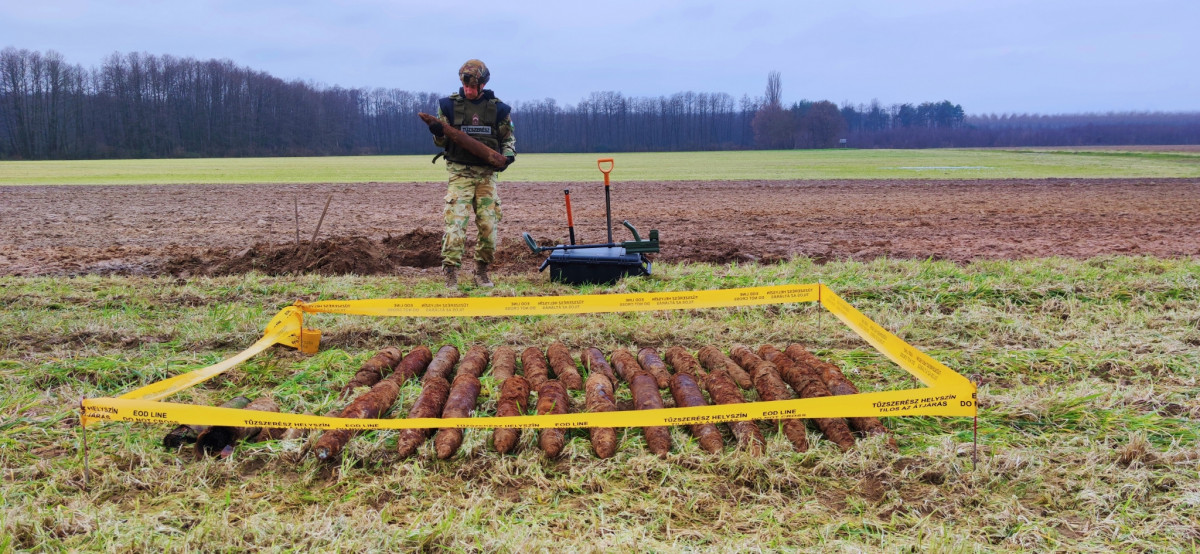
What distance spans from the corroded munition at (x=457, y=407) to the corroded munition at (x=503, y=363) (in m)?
0.19

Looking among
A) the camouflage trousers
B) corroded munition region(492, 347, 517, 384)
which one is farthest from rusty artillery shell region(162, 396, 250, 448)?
the camouflage trousers

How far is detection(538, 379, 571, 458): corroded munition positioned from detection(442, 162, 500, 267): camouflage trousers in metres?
4.00

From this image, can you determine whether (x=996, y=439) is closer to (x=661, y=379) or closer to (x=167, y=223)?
(x=661, y=379)

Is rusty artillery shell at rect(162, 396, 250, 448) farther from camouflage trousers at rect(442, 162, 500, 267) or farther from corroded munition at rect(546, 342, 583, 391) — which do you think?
camouflage trousers at rect(442, 162, 500, 267)

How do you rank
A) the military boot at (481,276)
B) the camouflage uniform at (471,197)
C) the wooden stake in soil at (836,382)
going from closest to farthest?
the wooden stake in soil at (836,382) → the camouflage uniform at (471,197) → the military boot at (481,276)

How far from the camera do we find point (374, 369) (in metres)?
5.45

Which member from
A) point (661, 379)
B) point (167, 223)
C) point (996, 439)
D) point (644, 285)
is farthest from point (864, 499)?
point (167, 223)

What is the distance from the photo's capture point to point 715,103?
13750 centimetres

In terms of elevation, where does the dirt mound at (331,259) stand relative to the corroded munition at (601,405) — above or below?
above

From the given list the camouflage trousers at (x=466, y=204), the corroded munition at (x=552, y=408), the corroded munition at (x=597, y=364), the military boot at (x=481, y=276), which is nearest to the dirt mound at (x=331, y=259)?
the military boot at (x=481, y=276)

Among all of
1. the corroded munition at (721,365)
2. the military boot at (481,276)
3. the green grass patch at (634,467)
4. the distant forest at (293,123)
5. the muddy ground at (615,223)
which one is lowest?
the green grass patch at (634,467)

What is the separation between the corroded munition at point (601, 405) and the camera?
409 cm

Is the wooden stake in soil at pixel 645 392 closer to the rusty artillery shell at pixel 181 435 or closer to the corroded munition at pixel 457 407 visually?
the corroded munition at pixel 457 407

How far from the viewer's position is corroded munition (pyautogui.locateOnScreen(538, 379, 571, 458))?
161 inches
